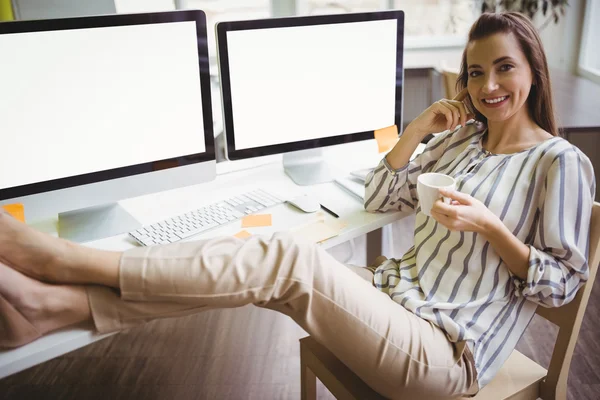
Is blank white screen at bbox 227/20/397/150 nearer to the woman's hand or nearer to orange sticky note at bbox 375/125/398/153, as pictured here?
orange sticky note at bbox 375/125/398/153

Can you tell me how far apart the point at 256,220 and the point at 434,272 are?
1.52 ft

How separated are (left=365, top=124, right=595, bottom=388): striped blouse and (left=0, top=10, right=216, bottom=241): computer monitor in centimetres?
66

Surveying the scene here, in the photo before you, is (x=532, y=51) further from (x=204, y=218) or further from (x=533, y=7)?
(x=533, y=7)

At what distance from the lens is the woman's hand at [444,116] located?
1.39 meters

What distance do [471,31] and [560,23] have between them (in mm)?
3242

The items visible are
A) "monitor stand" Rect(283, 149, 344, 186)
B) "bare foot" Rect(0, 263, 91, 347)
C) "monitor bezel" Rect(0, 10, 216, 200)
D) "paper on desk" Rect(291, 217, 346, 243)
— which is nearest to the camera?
"bare foot" Rect(0, 263, 91, 347)

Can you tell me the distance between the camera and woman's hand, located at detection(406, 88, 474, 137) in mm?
1388

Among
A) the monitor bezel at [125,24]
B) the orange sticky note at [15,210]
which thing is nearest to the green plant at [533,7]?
the monitor bezel at [125,24]

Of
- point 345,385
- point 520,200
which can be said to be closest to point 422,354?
point 345,385

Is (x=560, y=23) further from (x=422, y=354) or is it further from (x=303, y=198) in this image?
(x=422, y=354)

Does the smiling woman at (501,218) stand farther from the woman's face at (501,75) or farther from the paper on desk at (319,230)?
the paper on desk at (319,230)

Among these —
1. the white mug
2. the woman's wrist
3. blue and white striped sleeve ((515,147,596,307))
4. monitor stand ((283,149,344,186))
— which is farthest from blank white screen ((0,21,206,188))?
blue and white striped sleeve ((515,147,596,307))

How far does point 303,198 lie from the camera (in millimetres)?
1478

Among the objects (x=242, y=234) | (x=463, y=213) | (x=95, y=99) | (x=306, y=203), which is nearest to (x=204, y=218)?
(x=242, y=234)
